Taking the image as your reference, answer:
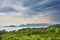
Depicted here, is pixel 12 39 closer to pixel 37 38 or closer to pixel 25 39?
pixel 25 39

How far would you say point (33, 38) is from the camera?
4362 cm

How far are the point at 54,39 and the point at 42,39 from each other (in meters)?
2.98

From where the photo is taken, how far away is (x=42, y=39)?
139 feet

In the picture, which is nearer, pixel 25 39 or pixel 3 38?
pixel 25 39

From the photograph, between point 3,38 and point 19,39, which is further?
point 3,38

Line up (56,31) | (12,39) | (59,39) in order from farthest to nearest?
(56,31) < (12,39) < (59,39)

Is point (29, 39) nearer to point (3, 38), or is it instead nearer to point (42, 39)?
point (42, 39)

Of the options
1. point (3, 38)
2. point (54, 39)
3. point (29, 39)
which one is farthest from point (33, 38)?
point (3, 38)

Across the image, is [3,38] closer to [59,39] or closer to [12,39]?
[12,39]

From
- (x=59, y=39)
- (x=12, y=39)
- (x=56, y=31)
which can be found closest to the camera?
(x=59, y=39)

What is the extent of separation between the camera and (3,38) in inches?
1852

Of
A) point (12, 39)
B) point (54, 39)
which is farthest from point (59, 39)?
point (12, 39)

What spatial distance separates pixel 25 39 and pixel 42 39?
176 inches

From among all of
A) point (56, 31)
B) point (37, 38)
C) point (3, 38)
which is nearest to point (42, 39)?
point (37, 38)
